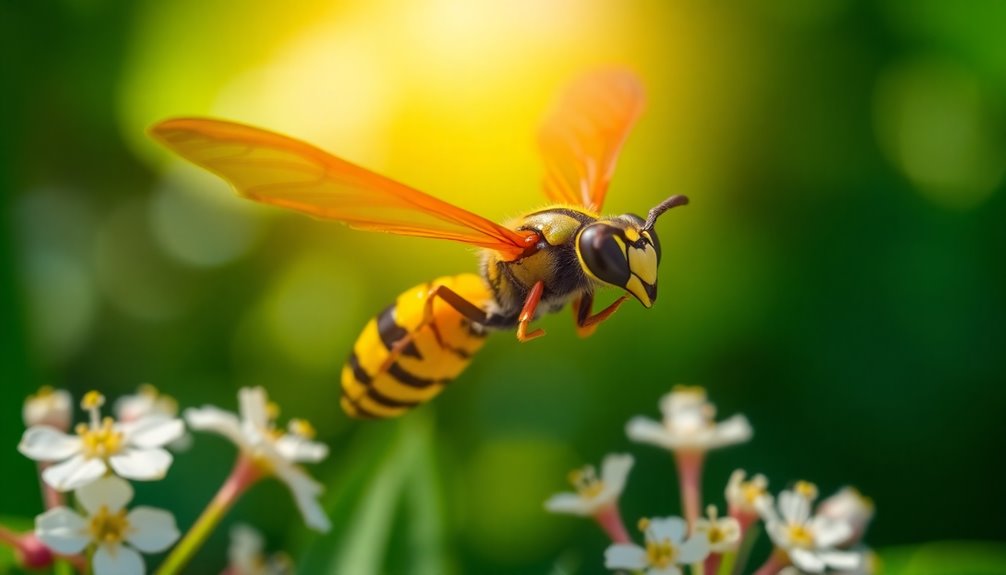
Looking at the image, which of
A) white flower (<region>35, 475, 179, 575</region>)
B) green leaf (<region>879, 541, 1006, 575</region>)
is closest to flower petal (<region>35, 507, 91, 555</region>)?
white flower (<region>35, 475, 179, 575</region>)

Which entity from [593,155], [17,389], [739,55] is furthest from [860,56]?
[17,389]

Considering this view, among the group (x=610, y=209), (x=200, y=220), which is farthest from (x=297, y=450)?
(x=200, y=220)

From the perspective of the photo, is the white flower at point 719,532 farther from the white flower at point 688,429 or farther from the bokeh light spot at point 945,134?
the bokeh light spot at point 945,134

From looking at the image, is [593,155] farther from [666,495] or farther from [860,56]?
[860,56]

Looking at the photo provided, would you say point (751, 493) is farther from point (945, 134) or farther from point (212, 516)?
point (945, 134)

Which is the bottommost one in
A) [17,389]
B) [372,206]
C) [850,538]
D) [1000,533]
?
[1000,533]

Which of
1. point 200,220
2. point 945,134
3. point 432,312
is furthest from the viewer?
point 200,220

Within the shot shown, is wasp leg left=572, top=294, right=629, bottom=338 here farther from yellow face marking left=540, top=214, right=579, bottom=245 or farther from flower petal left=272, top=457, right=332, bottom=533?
flower petal left=272, top=457, right=332, bottom=533
